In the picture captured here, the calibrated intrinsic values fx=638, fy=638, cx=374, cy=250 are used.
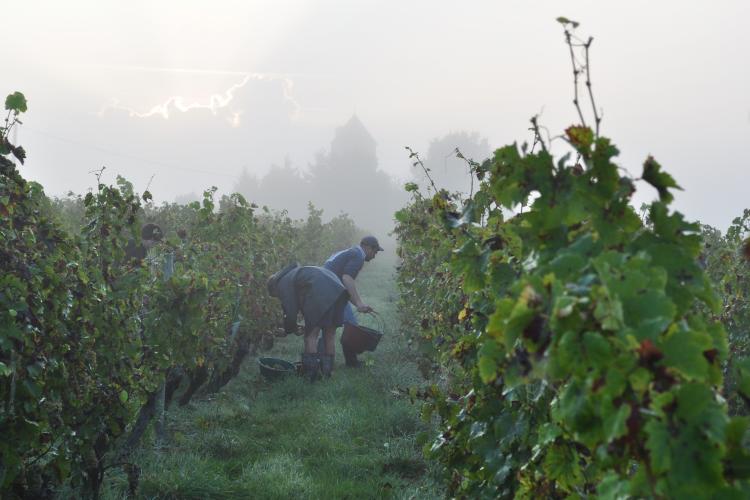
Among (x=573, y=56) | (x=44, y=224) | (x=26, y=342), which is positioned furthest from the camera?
(x=44, y=224)

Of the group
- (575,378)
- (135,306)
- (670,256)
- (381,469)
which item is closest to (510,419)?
(670,256)

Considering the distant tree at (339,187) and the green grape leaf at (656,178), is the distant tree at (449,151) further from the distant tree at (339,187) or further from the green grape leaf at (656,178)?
the green grape leaf at (656,178)

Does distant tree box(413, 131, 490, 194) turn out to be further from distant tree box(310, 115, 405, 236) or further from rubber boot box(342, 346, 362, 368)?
rubber boot box(342, 346, 362, 368)

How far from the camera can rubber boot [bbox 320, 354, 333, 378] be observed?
26.8 ft

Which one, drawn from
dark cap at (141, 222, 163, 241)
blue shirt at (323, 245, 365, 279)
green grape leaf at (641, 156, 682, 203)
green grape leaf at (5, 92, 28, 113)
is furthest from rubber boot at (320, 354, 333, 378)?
green grape leaf at (641, 156, 682, 203)

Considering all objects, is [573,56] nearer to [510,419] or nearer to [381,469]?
[510,419]

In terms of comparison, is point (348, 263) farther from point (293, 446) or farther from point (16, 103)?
point (16, 103)

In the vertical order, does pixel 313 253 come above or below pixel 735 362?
above

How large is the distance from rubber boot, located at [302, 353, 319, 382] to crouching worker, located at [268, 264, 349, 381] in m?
0.08

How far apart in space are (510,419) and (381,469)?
269 cm

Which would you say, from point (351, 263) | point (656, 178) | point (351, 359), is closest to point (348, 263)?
point (351, 263)

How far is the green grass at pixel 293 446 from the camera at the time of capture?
4.29m

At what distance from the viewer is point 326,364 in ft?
26.9

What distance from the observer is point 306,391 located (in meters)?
7.26
